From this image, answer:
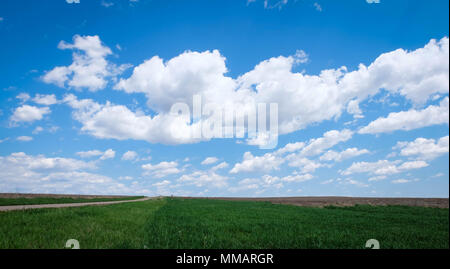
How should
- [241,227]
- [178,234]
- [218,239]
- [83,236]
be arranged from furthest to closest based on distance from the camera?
[241,227] → [178,234] → [218,239] → [83,236]

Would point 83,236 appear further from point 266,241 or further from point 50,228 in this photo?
point 266,241

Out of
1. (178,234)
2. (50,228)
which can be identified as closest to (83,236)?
(50,228)
